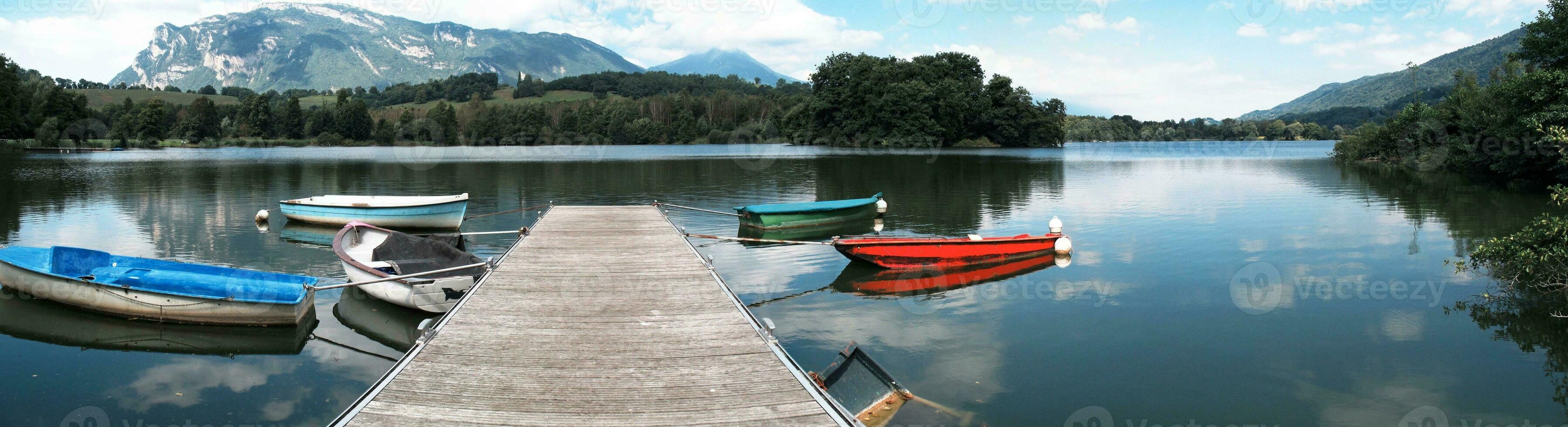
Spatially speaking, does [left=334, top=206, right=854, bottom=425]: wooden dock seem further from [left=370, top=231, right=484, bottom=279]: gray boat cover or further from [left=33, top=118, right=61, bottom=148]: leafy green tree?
[left=33, top=118, right=61, bottom=148]: leafy green tree

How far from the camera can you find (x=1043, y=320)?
13445 millimetres

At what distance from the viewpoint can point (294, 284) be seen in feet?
41.4

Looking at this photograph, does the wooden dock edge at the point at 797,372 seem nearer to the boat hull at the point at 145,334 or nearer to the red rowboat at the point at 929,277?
the red rowboat at the point at 929,277

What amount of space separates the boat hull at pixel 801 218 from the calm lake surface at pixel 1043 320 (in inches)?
35.6

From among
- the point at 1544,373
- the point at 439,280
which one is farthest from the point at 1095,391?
the point at 439,280

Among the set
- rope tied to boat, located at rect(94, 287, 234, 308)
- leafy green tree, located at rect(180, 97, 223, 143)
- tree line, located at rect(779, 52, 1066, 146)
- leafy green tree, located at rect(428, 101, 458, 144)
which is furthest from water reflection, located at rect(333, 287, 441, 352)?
leafy green tree, located at rect(428, 101, 458, 144)

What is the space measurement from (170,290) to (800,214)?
54.1 feet

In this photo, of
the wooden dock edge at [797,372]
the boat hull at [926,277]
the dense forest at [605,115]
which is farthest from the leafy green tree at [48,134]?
the wooden dock edge at [797,372]

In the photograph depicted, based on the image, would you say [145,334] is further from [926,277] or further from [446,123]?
[446,123]

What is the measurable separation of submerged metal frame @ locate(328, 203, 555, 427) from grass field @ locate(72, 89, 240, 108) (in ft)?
511

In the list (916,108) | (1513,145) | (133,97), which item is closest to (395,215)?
(1513,145)

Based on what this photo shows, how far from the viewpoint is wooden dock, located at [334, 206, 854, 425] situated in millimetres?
6688

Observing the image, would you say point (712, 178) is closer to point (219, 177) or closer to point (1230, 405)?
point (219, 177)

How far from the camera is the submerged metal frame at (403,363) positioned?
6566mm
